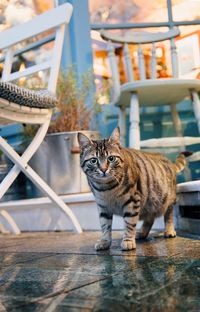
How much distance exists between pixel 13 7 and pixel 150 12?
1029mm

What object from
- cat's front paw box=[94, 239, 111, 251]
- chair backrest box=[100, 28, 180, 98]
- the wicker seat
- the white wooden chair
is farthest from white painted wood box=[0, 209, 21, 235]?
chair backrest box=[100, 28, 180, 98]

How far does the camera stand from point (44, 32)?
2.11 m

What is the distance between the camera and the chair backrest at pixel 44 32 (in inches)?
79.0

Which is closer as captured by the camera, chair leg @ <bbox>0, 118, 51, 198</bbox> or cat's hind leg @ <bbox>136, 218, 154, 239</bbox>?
cat's hind leg @ <bbox>136, 218, 154, 239</bbox>

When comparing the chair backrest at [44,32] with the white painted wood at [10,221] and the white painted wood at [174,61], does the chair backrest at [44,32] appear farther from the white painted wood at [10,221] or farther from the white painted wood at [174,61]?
the white painted wood at [174,61]

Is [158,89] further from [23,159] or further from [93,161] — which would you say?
[93,161]

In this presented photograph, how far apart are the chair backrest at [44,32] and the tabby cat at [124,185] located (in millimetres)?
656

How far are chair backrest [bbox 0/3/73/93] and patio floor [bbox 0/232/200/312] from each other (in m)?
0.92

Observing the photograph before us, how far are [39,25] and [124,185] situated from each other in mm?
1074

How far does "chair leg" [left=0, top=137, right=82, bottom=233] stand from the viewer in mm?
1722

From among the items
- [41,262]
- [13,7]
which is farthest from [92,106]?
[41,262]

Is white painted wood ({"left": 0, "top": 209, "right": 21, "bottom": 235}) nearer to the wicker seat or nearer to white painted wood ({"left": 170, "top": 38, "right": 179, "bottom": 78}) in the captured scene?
the wicker seat

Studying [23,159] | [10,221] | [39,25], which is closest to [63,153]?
[10,221]

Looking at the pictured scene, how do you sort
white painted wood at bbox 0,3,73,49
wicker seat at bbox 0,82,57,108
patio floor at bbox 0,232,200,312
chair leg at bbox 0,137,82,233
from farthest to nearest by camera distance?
white painted wood at bbox 0,3,73,49 → chair leg at bbox 0,137,82,233 → wicker seat at bbox 0,82,57,108 → patio floor at bbox 0,232,200,312
